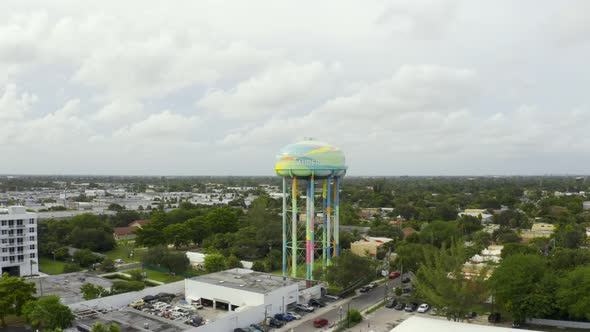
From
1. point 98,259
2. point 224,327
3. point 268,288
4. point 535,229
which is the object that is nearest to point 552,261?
point 268,288

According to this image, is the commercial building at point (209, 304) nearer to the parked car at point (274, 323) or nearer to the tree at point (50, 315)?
the parked car at point (274, 323)

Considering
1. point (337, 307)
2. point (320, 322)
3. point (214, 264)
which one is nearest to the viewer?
point (320, 322)

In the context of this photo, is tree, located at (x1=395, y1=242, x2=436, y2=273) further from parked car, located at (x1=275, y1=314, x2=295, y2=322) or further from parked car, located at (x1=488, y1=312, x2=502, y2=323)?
parked car, located at (x1=275, y1=314, x2=295, y2=322)

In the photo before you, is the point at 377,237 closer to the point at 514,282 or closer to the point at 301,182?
the point at 301,182

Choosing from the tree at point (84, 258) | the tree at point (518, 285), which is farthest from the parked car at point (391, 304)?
the tree at point (84, 258)

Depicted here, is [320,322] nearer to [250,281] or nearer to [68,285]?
[250,281]

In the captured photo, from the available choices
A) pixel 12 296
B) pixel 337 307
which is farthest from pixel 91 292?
pixel 337 307

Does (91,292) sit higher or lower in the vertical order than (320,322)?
higher
